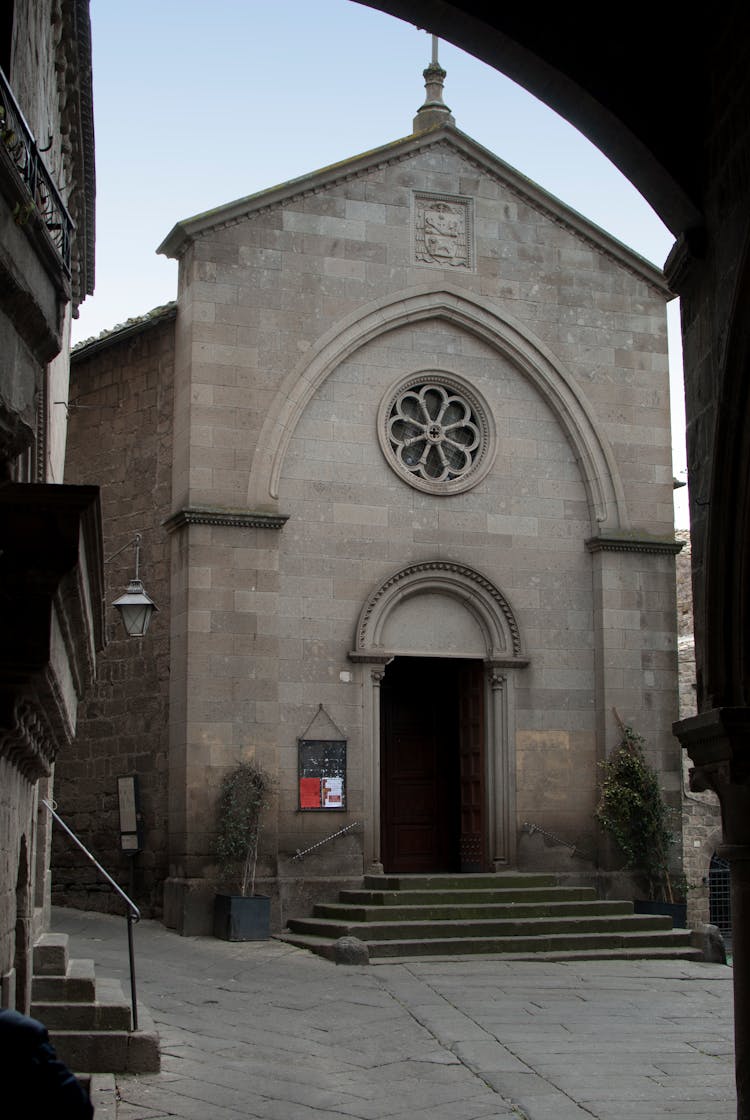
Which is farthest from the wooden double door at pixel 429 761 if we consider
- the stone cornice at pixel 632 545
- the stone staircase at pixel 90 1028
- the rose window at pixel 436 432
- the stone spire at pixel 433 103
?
the stone staircase at pixel 90 1028

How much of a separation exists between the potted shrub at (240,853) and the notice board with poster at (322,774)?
580 mm

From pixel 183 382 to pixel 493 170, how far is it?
4.92 metres

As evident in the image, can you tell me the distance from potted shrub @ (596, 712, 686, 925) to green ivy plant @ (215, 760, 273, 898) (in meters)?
4.14

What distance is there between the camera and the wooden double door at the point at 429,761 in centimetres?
1777

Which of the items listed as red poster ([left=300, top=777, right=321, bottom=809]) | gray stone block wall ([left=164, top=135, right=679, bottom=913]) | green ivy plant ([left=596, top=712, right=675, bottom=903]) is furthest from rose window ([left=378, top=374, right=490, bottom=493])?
green ivy plant ([left=596, top=712, right=675, bottom=903])

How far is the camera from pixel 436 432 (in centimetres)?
1775

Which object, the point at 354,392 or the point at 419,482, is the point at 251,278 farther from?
the point at 419,482

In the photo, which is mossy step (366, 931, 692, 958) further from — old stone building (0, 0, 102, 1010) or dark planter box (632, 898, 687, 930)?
old stone building (0, 0, 102, 1010)

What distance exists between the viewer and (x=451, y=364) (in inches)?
707

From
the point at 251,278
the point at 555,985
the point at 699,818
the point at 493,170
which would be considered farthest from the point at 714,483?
the point at 699,818

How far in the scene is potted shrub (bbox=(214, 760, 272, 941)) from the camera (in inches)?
600

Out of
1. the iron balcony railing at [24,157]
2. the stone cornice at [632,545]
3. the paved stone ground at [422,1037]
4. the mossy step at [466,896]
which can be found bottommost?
the paved stone ground at [422,1037]

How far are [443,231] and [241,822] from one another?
774 centimetres

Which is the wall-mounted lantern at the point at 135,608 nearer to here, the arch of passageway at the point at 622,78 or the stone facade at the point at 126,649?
the stone facade at the point at 126,649
